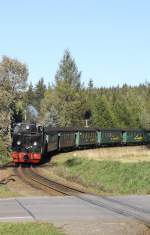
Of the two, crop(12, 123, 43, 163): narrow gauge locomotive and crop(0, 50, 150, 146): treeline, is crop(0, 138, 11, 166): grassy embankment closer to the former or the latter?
crop(12, 123, 43, 163): narrow gauge locomotive

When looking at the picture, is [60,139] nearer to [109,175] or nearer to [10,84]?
[109,175]

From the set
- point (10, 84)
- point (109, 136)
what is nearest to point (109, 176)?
point (109, 136)

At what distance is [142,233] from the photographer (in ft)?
45.2

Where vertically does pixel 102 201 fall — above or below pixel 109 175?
below

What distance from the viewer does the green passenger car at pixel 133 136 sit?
6419cm

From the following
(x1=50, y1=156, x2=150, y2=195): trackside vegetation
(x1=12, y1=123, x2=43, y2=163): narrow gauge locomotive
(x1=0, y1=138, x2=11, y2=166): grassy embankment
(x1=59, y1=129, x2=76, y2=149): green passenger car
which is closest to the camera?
(x1=50, y1=156, x2=150, y2=195): trackside vegetation

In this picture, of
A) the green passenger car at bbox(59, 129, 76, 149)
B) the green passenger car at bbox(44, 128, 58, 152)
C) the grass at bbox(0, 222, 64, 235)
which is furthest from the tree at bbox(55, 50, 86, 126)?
the grass at bbox(0, 222, 64, 235)

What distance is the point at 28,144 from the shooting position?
3981 centimetres

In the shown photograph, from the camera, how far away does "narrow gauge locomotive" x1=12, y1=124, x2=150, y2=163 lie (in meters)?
39.5

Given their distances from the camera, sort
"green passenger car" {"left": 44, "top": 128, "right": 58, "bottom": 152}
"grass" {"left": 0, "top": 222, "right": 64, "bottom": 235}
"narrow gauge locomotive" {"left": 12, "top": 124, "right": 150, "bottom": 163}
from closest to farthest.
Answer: "grass" {"left": 0, "top": 222, "right": 64, "bottom": 235} < "narrow gauge locomotive" {"left": 12, "top": 124, "right": 150, "bottom": 163} < "green passenger car" {"left": 44, "top": 128, "right": 58, "bottom": 152}

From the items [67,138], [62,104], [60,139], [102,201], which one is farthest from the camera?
[62,104]

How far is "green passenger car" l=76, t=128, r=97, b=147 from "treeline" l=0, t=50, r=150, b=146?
37.2 feet

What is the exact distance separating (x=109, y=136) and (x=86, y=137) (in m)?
5.95

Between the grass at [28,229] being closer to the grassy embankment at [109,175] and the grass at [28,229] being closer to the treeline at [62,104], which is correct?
the grassy embankment at [109,175]
